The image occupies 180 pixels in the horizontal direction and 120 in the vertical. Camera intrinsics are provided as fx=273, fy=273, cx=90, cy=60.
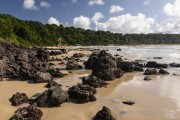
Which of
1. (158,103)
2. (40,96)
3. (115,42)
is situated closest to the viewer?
(40,96)

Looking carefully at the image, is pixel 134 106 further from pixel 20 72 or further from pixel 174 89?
pixel 20 72

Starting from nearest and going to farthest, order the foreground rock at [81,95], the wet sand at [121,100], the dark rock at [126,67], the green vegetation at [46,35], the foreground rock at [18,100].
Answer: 1. the wet sand at [121,100]
2. the foreground rock at [18,100]
3. the foreground rock at [81,95]
4. the dark rock at [126,67]
5. the green vegetation at [46,35]

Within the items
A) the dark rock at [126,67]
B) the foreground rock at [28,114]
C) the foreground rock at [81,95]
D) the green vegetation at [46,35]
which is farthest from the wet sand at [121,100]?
the green vegetation at [46,35]

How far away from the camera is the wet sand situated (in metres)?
10.5

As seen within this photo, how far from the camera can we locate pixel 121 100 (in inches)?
505

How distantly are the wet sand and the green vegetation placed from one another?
42666 millimetres

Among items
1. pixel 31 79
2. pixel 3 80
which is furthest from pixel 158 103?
pixel 3 80

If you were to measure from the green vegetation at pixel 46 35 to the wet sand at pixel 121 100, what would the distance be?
42666mm

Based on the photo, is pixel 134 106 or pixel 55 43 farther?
pixel 55 43

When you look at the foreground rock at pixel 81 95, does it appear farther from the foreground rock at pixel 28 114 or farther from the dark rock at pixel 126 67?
the dark rock at pixel 126 67

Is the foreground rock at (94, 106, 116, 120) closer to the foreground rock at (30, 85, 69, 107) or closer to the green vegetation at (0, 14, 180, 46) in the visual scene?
the foreground rock at (30, 85, 69, 107)

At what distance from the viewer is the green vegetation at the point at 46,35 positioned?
72581mm

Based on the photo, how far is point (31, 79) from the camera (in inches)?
682

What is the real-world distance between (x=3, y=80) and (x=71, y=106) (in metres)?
7.27
